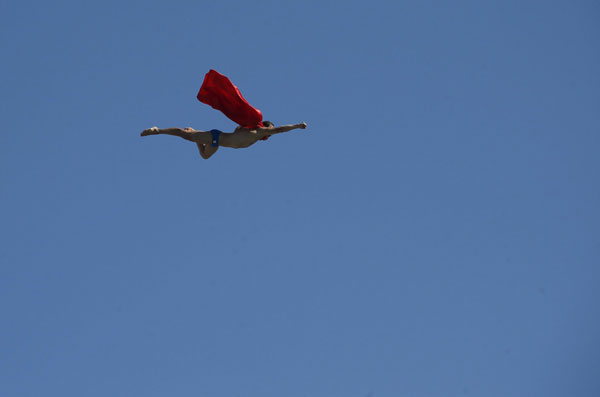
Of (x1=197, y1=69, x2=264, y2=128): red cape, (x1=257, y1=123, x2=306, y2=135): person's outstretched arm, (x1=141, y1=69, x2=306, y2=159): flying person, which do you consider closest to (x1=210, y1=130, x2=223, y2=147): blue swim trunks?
(x1=141, y1=69, x2=306, y2=159): flying person

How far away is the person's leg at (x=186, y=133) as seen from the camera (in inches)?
1178

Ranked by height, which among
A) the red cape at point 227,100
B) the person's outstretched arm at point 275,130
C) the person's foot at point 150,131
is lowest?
the person's foot at point 150,131

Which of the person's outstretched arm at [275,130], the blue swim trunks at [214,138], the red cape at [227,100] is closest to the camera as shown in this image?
the blue swim trunks at [214,138]

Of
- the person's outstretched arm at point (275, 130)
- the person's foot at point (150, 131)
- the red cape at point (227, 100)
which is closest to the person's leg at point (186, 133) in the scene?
the person's foot at point (150, 131)

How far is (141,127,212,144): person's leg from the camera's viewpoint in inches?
1178

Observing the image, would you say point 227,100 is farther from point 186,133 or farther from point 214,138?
point 186,133

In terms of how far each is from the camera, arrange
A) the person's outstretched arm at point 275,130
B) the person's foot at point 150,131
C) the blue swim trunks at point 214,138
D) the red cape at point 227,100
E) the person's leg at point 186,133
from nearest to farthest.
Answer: the person's foot at point 150,131 < the person's leg at point 186,133 < the blue swim trunks at point 214,138 < the red cape at point 227,100 < the person's outstretched arm at point 275,130

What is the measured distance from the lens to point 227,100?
3209 cm

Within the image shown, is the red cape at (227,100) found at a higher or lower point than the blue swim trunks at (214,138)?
higher

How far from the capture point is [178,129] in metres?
30.8

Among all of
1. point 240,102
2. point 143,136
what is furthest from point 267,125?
point 143,136

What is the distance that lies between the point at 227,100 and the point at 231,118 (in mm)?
529

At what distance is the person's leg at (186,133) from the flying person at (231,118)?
0.07 m

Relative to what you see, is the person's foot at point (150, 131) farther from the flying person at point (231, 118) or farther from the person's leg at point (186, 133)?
the flying person at point (231, 118)
